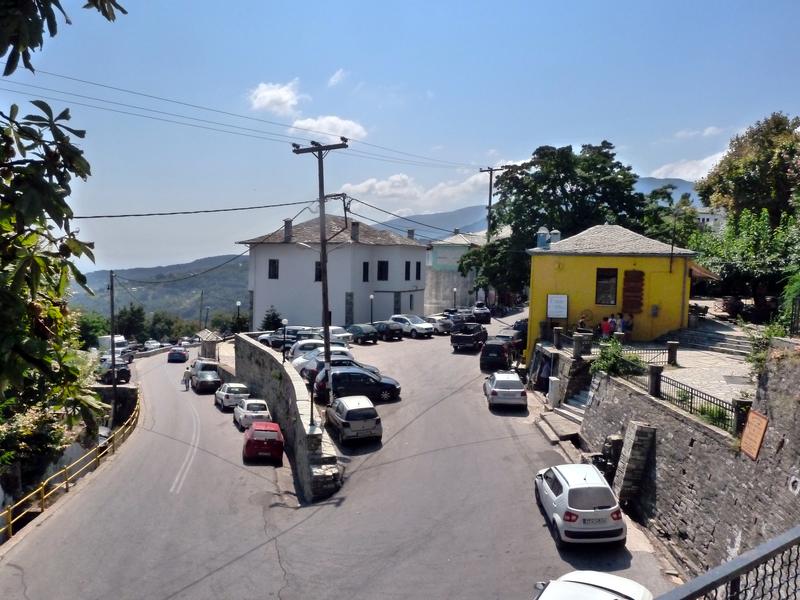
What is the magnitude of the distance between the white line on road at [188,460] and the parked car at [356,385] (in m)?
5.19

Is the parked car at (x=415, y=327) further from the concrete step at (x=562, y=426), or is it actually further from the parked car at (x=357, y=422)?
the parked car at (x=357, y=422)

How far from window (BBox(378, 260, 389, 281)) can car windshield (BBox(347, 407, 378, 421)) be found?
110ft

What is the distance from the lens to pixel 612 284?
2962 cm

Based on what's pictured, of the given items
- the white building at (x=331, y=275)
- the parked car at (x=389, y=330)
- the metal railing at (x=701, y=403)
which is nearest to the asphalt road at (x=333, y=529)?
the metal railing at (x=701, y=403)

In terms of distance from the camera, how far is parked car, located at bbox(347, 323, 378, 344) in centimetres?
4206

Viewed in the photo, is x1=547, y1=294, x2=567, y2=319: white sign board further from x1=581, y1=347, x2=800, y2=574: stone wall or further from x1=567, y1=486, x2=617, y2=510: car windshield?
x1=567, y1=486, x2=617, y2=510: car windshield

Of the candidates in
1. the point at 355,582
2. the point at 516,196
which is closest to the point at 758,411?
the point at 355,582

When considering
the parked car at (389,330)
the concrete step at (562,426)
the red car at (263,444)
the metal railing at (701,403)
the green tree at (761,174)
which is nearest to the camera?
the metal railing at (701,403)

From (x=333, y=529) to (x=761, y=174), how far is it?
33311mm

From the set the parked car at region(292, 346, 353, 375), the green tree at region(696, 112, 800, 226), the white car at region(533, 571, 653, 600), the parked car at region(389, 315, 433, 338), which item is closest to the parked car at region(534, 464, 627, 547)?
the white car at region(533, 571, 653, 600)

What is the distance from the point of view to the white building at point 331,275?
5112 cm

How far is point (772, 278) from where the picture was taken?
98.7 ft

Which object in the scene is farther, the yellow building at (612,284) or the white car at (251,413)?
the yellow building at (612,284)

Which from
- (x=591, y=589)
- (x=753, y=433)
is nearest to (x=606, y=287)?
(x=753, y=433)
